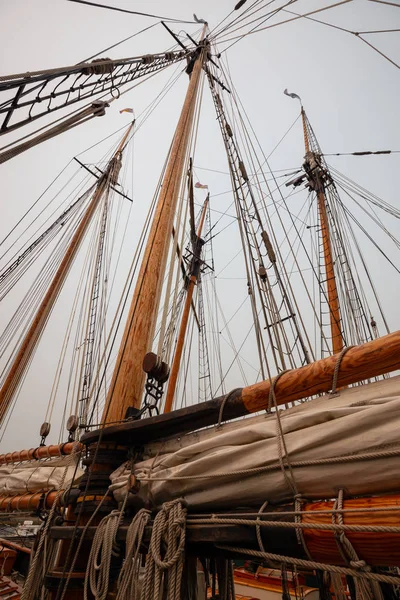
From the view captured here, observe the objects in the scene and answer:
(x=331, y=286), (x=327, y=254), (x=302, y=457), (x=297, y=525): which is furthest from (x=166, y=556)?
(x=327, y=254)

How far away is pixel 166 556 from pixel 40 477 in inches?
111

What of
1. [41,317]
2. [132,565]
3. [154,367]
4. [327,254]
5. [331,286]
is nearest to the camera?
[132,565]

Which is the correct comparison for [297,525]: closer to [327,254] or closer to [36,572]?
[36,572]

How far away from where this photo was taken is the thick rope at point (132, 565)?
1.52 metres

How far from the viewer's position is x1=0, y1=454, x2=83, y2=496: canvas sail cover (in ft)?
11.3

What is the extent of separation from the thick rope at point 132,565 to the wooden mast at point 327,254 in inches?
329

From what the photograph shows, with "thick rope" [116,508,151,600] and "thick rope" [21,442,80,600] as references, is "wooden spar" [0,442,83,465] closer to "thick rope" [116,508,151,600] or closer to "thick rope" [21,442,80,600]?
"thick rope" [21,442,80,600]

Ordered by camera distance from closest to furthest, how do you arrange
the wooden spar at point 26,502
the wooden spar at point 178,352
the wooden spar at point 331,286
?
the wooden spar at point 26,502 → the wooden spar at point 178,352 → the wooden spar at point 331,286

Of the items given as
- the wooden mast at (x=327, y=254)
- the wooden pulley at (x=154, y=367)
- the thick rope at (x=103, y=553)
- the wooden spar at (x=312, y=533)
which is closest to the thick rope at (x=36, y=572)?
the thick rope at (x=103, y=553)

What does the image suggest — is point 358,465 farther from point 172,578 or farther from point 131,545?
point 131,545

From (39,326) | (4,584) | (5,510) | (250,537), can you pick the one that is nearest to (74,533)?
(250,537)

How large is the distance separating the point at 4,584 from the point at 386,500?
259 inches

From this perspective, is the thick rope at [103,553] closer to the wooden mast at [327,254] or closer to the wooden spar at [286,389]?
the wooden spar at [286,389]

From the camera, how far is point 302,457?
1354 millimetres
